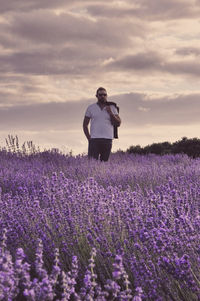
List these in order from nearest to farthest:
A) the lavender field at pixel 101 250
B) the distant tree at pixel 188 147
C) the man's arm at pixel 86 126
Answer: the lavender field at pixel 101 250, the man's arm at pixel 86 126, the distant tree at pixel 188 147

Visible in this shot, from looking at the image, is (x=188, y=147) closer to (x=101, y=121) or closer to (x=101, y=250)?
(x=101, y=121)

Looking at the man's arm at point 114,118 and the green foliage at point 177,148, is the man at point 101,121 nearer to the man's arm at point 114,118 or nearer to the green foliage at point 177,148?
the man's arm at point 114,118

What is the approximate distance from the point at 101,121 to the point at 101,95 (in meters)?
0.47

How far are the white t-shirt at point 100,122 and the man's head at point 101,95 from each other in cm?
13

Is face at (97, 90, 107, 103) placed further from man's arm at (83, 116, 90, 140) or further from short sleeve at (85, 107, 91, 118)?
man's arm at (83, 116, 90, 140)

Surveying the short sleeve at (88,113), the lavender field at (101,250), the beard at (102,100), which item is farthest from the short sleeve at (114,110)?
the lavender field at (101,250)

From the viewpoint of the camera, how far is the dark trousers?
8180 millimetres

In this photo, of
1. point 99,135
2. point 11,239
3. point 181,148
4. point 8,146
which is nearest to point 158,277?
point 11,239

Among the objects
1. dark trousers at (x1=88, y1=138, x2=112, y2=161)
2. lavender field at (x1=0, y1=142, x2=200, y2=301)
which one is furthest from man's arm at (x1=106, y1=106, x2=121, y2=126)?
lavender field at (x1=0, y1=142, x2=200, y2=301)

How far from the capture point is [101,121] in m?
8.06

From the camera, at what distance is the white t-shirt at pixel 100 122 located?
8.06 m

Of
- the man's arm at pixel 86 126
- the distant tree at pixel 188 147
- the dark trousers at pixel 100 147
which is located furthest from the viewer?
the distant tree at pixel 188 147

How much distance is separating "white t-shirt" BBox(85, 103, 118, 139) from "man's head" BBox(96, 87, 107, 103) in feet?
0.44

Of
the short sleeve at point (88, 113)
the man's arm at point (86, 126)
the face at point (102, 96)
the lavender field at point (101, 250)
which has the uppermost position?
the face at point (102, 96)
